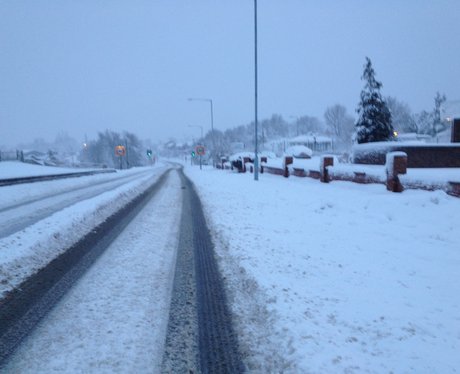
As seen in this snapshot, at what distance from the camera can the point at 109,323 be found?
3.28m

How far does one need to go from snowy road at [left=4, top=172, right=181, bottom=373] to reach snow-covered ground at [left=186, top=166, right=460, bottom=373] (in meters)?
0.94

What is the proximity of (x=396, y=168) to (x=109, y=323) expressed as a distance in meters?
10.9

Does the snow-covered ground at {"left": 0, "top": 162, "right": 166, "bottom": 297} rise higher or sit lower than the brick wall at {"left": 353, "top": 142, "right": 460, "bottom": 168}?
lower

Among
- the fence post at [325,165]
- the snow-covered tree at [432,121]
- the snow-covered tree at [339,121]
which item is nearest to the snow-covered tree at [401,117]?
the snow-covered tree at [432,121]

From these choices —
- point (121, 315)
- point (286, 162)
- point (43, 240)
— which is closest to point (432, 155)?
point (286, 162)

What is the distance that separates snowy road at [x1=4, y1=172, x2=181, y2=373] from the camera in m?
2.66

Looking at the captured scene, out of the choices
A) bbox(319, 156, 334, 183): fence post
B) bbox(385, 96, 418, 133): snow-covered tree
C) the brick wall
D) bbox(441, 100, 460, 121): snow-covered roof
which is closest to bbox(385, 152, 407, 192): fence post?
bbox(319, 156, 334, 183): fence post

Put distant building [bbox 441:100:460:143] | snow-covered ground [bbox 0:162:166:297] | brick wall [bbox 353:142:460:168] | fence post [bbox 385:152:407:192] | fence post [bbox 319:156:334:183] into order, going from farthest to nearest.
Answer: distant building [bbox 441:100:460:143], brick wall [bbox 353:142:460:168], fence post [bbox 319:156:334:183], fence post [bbox 385:152:407:192], snow-covered ground [bbox 0:162:166:297]

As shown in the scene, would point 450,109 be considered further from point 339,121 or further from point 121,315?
point 339,121

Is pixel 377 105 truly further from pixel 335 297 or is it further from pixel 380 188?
pixel 335 297

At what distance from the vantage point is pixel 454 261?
A: 5.15 m

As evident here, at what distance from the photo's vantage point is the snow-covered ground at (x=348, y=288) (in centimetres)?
275

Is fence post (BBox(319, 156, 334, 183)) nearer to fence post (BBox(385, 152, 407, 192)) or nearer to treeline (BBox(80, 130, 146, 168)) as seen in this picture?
fence post (BBox(385, 152, 407, 192))

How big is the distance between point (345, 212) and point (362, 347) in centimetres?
692
